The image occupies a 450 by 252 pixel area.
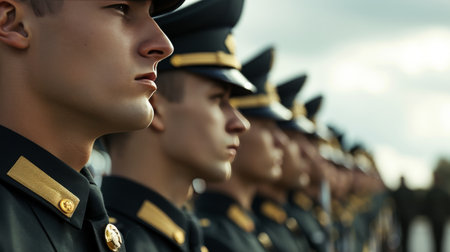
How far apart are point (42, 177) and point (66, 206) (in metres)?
0.11

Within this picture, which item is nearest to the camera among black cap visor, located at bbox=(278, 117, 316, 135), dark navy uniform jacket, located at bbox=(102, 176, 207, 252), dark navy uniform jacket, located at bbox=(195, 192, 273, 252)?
dark navy uniform jacket, located at bbox=(102, 176, 207, 252)

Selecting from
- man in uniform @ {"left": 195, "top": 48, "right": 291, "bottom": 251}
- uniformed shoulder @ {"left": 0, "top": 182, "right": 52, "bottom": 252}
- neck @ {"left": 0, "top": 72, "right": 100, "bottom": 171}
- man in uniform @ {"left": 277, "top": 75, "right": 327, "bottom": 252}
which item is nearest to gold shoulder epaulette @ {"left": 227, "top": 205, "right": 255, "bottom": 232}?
man in uniform @ {"left": 195, "top": 48, "right": 291, "bottom": 251}

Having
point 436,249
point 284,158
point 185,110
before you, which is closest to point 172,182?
point 185,110

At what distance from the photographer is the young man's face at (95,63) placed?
2021 mm

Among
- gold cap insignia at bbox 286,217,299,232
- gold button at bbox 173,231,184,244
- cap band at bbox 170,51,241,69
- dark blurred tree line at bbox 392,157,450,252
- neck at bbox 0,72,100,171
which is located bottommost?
dark blurred tree line at bbox 392,157,450,252

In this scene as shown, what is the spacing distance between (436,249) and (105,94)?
59.2 feet

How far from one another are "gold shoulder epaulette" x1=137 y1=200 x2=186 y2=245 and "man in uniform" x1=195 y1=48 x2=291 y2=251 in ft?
3.39

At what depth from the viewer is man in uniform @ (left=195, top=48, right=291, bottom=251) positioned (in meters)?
4.44

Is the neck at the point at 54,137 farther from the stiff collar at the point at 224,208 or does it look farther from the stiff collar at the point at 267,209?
the stiff collar at the point at 267,209

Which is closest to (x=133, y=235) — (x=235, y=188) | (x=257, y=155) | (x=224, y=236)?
(x=224, y=236)

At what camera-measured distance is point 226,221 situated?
4.55 metres

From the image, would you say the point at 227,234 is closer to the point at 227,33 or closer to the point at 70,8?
the point at 227,33

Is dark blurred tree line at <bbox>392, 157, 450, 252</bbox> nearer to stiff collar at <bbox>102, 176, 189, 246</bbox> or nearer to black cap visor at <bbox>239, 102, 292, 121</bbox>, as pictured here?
black cap visor at <bbox>239, 102, 292, 121</bbox>

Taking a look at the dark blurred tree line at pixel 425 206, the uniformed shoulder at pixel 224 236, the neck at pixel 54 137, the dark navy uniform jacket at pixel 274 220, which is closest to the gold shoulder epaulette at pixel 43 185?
the neck at pixel 54 137
